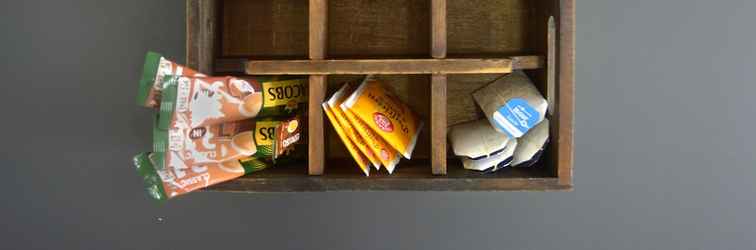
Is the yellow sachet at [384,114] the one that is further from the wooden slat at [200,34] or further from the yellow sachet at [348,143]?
the wooden slat at [200,34]

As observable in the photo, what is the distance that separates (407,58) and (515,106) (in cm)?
18

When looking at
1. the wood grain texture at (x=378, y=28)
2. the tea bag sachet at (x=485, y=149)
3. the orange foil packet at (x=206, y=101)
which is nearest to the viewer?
the orange foil packet at (x=206, y=101)

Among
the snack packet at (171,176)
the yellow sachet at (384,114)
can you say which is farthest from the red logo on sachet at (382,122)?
the snack packet at (171,176)

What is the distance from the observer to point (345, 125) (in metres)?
0.70

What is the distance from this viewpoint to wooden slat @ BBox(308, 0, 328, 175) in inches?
27.8

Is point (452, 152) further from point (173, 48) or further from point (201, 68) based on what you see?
point (173, 48)

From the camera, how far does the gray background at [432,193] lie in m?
0.91

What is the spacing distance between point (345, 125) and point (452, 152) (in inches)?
8.3

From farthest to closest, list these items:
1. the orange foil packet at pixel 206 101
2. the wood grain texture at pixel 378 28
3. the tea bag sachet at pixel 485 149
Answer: the wood grain texture at pixel 378 28, the tea bag sachet at pixel 485 149, the orange foil packet at pixel 206 101

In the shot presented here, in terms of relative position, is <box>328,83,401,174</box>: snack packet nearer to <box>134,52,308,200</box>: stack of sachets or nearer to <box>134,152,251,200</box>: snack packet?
<box>134,52,308,200</box>: stack of sachets

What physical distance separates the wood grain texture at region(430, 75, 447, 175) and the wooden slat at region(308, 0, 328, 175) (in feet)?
0.47

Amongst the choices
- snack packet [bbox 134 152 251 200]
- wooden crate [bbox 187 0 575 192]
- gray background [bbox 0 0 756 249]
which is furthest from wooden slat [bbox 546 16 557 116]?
snack packet [bbox 134 152 251 200]

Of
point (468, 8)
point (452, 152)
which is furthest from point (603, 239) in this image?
point (468, 8)

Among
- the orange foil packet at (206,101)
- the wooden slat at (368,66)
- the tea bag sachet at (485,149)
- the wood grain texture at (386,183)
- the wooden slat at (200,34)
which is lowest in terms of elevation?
the wood grain texture at (386,183)
